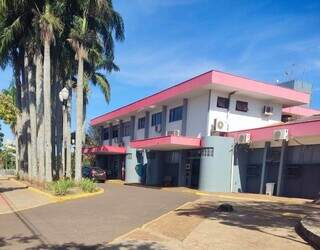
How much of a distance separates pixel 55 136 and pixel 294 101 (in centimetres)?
1810

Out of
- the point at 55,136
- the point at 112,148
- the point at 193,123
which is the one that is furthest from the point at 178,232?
the point at 112,148

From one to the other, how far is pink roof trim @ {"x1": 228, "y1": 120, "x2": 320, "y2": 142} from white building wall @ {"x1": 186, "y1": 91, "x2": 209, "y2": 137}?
292 cm

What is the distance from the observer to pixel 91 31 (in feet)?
96.5

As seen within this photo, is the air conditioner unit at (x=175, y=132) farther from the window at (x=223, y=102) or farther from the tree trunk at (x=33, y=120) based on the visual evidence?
the tree trunk at (x=33, y=120)

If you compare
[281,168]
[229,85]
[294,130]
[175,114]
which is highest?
[229,85]

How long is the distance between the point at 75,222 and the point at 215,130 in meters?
18.8

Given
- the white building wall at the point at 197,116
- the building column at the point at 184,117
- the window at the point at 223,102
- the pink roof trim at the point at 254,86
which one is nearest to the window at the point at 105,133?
the building column at the point at 184,117

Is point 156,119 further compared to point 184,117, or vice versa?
point 156,119

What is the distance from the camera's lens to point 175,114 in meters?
36.7

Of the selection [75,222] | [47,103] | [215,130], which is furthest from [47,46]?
[75,222]

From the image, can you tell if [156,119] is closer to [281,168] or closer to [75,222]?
[281,168]

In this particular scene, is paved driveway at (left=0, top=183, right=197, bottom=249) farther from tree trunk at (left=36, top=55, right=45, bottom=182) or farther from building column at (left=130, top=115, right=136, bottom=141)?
building column at (left=130, top=115, right=136, bottom=141)

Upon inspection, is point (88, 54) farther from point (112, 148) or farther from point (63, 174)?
point (112, 148)

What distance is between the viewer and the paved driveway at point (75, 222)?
10578 millimetres
